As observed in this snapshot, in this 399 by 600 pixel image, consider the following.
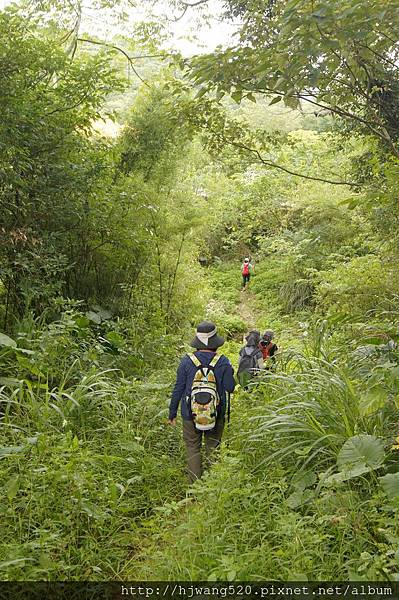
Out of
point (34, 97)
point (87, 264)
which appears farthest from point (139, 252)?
point (34, 97)

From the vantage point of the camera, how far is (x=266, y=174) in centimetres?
1839

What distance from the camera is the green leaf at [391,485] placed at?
2.81m

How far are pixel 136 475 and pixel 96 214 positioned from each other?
3.99m

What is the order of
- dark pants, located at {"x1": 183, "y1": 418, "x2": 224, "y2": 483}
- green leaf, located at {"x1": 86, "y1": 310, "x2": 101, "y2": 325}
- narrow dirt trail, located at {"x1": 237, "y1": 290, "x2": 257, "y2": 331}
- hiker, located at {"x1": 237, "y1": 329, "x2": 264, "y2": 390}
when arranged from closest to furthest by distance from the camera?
A: dark pants, located at {"x1": 183, "y1": 418, "x2": 224, "y2": 483} < hiker, located at {"x1": 237, "y1": 329, "x2": 264, "y2": 390} < green leaf, located at {"x1": 86, "y1": 310, "x2": 101, "y2": 325} < narrow dirt trail, located at {"x1": 237, "y1": 290, "x2": 257, "y2": 331}

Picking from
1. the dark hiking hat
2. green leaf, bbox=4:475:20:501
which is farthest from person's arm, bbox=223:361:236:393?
green leaf, bbox=4:475:20:501

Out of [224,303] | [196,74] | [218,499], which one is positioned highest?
[196,74]

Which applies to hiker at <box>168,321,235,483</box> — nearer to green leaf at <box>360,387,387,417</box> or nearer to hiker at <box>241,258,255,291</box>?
green leaf at <box>360,387,387,417</box>

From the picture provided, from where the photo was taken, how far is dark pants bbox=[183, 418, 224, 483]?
169 inches

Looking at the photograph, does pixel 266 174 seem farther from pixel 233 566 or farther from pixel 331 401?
pixel 233 566

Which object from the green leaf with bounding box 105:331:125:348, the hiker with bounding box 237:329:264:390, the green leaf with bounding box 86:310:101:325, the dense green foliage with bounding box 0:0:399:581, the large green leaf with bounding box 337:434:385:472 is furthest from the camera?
the green leaf with bounding box 86:310:101:325

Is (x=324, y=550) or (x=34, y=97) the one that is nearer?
(x=324, y=550)

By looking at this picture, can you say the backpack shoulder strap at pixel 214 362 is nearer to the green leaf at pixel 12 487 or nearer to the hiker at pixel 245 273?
the green leaf at pixel 12 487

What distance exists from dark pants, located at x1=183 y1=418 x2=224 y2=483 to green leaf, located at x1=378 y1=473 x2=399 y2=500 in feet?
5.45

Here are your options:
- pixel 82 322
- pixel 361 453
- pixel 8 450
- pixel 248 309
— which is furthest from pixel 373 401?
pixel 248 309
